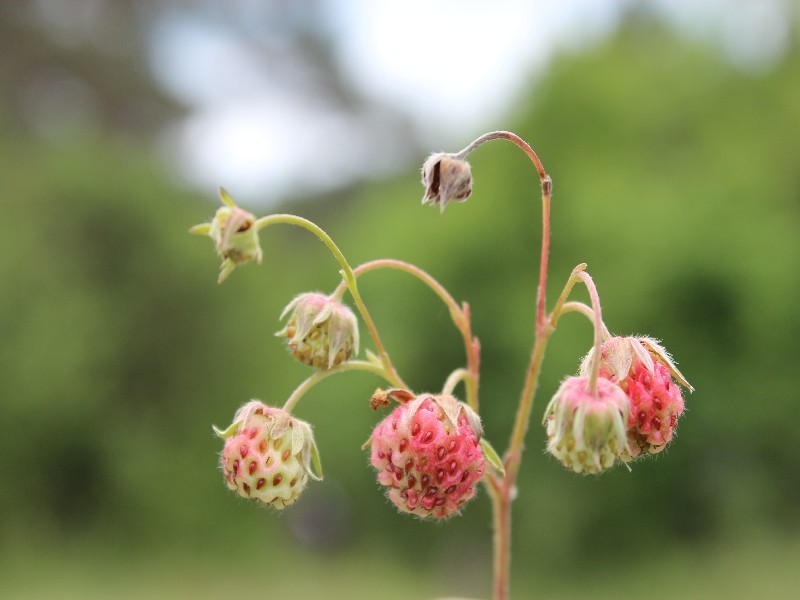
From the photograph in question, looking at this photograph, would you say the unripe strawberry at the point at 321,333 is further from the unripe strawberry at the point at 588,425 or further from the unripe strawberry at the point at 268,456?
the unripe strawberry at the point at 588,425

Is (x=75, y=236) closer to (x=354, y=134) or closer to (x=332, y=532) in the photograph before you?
(x=332, y=532)

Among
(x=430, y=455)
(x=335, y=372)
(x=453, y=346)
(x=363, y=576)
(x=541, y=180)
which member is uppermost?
(x=453, y=346)

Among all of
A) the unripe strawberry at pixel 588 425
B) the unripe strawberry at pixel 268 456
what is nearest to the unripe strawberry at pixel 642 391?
the unripe strawberry at pixel 588 425

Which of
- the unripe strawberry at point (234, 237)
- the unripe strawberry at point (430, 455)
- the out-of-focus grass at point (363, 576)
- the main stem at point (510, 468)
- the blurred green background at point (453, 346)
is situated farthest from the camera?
the out-of-focus grass at point (363, 576)

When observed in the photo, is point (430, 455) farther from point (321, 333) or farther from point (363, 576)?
point (363, 576)

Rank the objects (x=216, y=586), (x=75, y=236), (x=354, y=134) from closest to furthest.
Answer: (x=216, y=586), (x=75, y=236), (x=354, y=134)

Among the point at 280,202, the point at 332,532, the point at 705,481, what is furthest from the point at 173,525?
the point at 280,202

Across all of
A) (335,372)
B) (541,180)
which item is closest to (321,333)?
(335,372)
